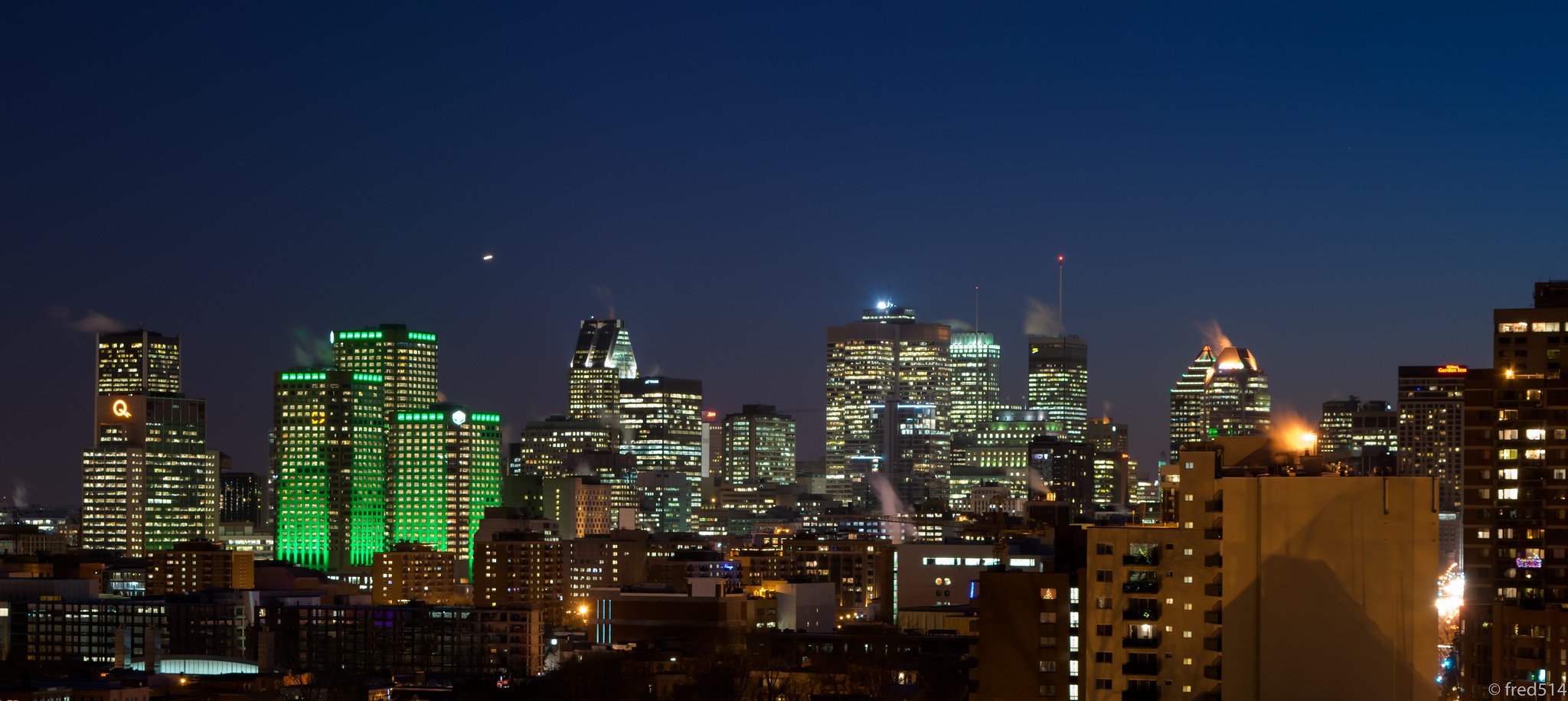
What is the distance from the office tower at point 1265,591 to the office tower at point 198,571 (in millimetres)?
128009

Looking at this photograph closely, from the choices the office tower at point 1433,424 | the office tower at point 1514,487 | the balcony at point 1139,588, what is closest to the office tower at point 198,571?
the office tower at point 1433,424

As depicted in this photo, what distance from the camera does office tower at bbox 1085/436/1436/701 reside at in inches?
1825

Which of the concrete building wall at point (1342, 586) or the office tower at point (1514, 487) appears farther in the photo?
the office tower at point (1514, 487)

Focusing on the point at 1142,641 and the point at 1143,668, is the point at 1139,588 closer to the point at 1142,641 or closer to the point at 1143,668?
the point at 1142,641

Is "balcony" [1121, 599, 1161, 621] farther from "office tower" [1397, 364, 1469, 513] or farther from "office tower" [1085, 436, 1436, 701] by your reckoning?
"office tower" [1397, 364, 1469, 513]

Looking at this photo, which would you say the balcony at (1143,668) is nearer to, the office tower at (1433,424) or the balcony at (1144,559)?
the balcony at (1144,559)

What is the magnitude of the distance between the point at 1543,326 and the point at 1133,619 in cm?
3548

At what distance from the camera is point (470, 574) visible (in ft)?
638

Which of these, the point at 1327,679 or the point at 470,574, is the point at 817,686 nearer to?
the point at 1327,679

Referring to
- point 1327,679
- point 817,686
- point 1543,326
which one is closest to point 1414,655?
point 1327,679

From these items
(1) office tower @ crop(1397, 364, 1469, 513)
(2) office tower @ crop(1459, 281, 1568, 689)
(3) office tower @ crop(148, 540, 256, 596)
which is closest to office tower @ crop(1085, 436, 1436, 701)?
(2) office tower @ crop(1459, 281, 1568, 689)

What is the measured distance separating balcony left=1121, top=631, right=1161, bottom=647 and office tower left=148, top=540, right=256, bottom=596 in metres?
128

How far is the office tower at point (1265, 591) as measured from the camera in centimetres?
4634

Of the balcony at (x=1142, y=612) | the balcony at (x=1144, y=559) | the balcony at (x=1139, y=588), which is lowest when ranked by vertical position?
the balcony at (x=1142, y=612)
